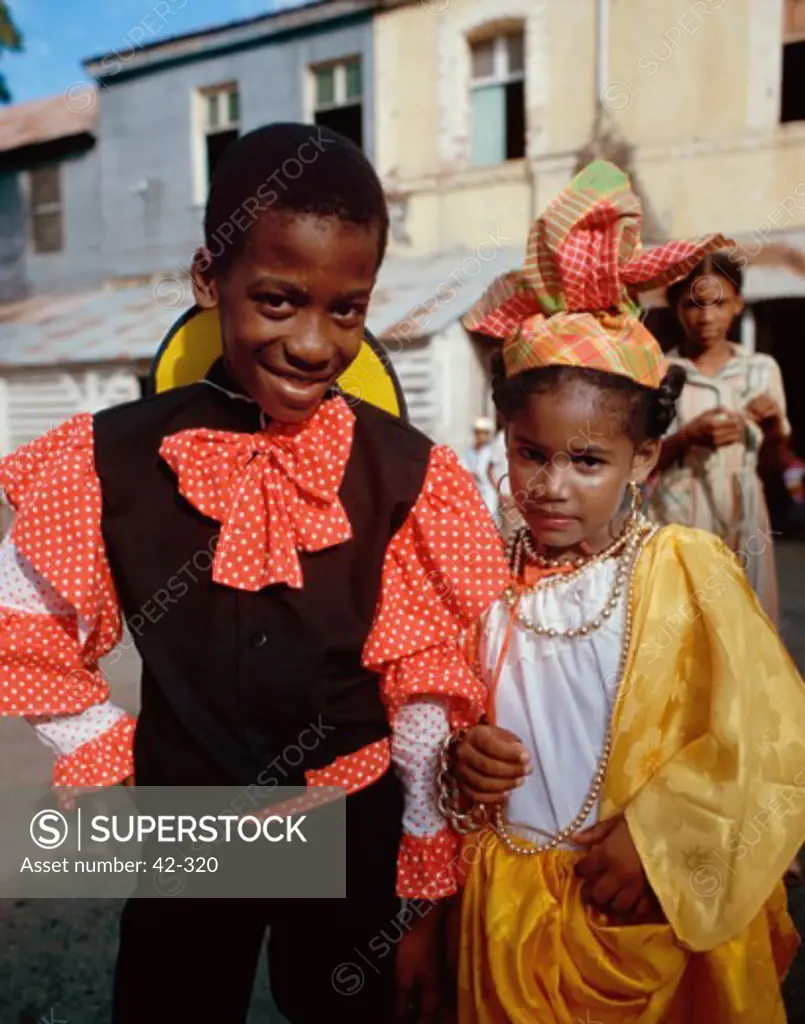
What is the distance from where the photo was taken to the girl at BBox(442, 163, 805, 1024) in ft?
4.24

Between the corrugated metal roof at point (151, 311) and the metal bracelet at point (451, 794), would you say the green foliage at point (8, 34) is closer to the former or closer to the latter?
the corrugated metal roof at point (151, 311)

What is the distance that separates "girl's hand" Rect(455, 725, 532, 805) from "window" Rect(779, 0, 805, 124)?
28.4 feet

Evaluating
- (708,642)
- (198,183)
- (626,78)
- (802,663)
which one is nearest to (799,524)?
(626,78)

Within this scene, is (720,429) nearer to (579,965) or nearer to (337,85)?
(579,965)

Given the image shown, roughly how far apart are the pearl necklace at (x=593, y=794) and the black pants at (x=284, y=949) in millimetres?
194

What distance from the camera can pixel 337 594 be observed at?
1303 millimetres

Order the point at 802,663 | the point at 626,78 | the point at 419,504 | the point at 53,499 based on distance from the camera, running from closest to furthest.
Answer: the point at 53,499
the point at 419,504
the point at 802,663
the point at 626,78

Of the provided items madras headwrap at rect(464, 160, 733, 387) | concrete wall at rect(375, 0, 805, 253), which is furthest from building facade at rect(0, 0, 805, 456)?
madras headwrap at rect(464, 160, 733, 387)

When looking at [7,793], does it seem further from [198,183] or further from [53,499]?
[198,183]

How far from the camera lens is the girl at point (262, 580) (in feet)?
4.00

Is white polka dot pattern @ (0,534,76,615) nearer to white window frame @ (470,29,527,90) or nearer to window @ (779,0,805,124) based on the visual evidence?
window @ (779,0,805,124)

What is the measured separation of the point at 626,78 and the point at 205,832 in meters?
8.79

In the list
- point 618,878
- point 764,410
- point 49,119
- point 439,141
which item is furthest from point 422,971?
point 49,119

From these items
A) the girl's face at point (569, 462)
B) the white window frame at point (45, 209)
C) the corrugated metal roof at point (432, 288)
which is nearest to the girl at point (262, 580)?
the girl's face at point (569, 462)
